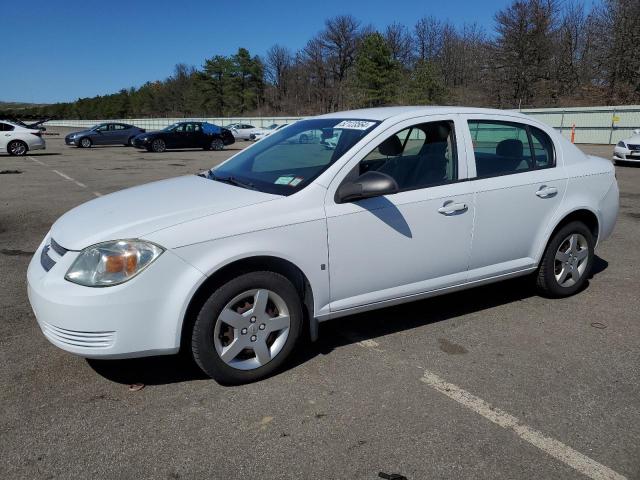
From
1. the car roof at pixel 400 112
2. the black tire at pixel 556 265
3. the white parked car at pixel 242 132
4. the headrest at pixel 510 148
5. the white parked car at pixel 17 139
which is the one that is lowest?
the white parked car at pixel 242 132

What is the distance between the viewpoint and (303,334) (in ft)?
13.7

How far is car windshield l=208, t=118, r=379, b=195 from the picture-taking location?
3.66 m

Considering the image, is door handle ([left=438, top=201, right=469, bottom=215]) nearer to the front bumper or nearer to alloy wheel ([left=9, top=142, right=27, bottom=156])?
the front bumper

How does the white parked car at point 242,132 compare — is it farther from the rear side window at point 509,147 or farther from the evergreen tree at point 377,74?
the rear side window at point 509,147

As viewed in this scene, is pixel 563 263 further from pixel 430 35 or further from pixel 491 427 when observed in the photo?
pixel 430 35

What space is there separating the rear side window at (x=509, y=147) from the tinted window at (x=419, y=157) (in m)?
0.29

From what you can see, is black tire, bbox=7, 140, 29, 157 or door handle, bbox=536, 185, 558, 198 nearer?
door handle, bbox=536, 185, 558, 198

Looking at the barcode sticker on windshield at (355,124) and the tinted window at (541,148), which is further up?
the barcode sticker on windshield at (355,124)

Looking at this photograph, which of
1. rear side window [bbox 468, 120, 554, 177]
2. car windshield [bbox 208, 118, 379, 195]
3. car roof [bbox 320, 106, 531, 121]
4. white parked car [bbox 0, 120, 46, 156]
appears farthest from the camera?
white parked car [bbox 0, 120, 46, 156]

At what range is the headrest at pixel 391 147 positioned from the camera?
3830 mm

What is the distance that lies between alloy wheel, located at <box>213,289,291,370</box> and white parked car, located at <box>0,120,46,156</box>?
23517 mm

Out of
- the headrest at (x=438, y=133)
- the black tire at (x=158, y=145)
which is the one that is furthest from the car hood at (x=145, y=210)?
the black tire at (x=158, y=145)

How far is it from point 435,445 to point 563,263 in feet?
8.82

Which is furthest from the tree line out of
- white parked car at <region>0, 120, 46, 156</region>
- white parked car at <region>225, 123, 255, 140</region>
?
white parked car at <region>0, 120, 46, 156</region>
